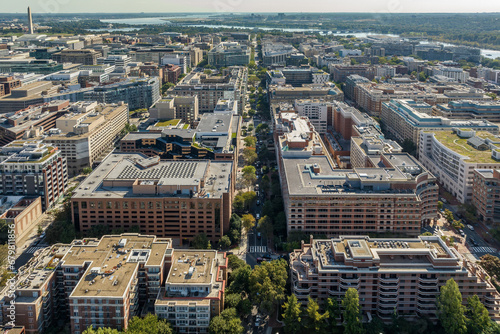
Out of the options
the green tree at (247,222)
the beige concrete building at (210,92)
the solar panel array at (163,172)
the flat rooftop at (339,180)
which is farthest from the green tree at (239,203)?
the beige concrete building at (210,92)

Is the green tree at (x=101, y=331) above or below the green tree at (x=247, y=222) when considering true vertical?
above

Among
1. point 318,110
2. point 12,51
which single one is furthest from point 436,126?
point 12,51

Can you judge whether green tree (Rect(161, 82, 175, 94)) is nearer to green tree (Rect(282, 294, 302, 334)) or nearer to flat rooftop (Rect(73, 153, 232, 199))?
flat rooftop (Rect(73, 153, 232, 199))

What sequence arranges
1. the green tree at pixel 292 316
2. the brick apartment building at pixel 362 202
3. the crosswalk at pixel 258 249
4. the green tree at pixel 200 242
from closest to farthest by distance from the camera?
1. the green tree at pixel 292 316
2. the green tree at pixel 200 242
3. the brick apartment building at pixel 362 202
4. the crosswalk at pixel 258 249

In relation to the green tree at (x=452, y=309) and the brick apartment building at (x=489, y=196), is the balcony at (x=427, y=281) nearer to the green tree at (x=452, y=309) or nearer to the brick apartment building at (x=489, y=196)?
the green tree at (x=452, y=309)

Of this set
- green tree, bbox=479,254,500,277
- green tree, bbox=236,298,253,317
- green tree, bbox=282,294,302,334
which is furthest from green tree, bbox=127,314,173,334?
green tree, bbox=479,254,500,277

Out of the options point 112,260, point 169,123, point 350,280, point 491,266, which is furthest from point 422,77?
point 112,260

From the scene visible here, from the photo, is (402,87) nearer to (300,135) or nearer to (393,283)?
(300,135)
